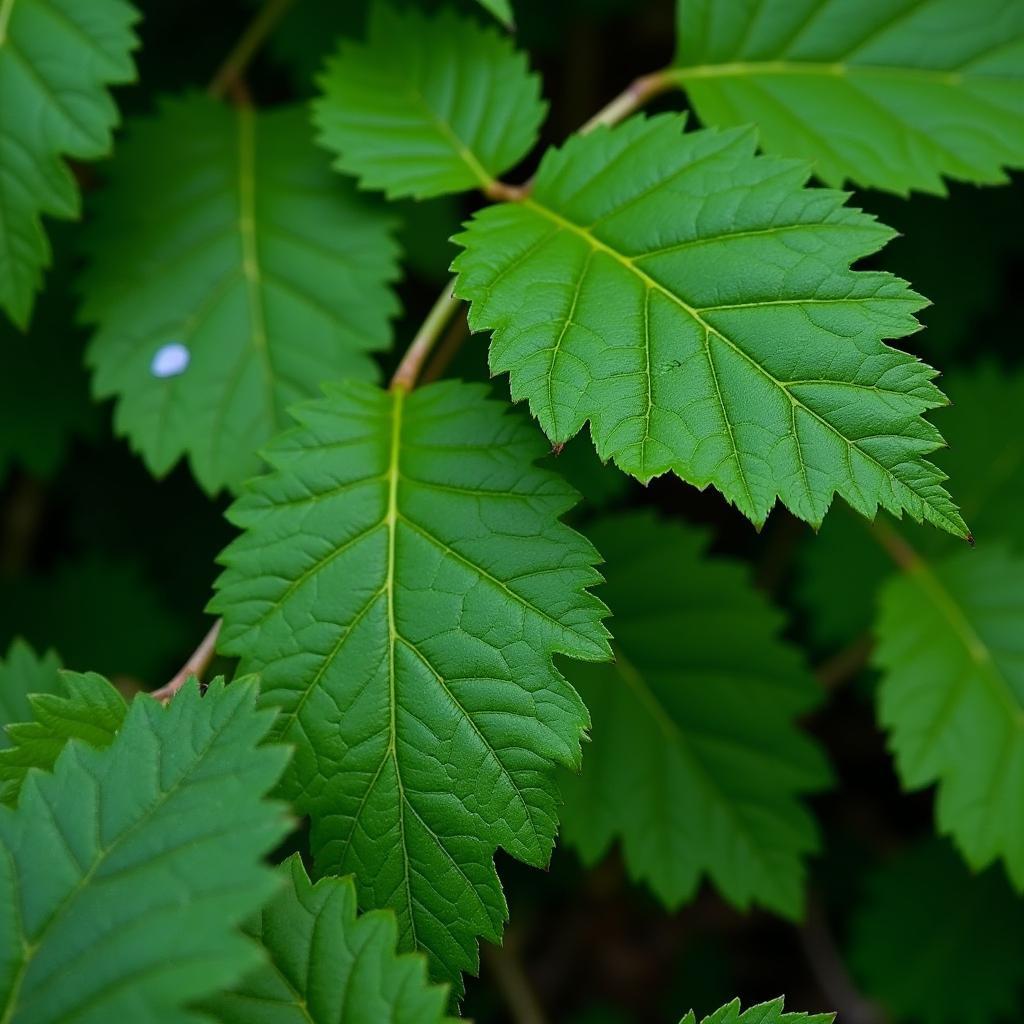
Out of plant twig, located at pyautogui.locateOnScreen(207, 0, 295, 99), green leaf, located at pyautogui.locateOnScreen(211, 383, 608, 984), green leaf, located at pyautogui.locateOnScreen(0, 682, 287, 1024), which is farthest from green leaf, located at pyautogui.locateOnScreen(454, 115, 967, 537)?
plant twig, located at pyautogui.locateOnScreen(207, 0, 295, 99)

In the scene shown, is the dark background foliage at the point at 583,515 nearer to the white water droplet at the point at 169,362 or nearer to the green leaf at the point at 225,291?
the green leaf at the point at 225,291

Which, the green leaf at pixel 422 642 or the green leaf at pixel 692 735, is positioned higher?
the green leaf at pixel 422 642

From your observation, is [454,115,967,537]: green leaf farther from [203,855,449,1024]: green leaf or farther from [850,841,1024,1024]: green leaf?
[850,841,1024,1024]: green leaf

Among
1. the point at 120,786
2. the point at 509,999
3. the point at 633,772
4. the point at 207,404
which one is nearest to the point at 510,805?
the point at 120,786

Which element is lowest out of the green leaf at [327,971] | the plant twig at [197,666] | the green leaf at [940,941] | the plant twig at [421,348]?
the green leaf at [940,941]

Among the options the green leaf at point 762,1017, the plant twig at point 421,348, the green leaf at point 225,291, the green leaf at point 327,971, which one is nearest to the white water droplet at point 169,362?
the green leaf at point 225,291

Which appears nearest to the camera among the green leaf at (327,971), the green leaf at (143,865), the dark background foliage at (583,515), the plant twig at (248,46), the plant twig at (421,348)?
the green leaf at (143,865)

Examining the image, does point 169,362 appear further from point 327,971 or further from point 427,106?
point 327,971
